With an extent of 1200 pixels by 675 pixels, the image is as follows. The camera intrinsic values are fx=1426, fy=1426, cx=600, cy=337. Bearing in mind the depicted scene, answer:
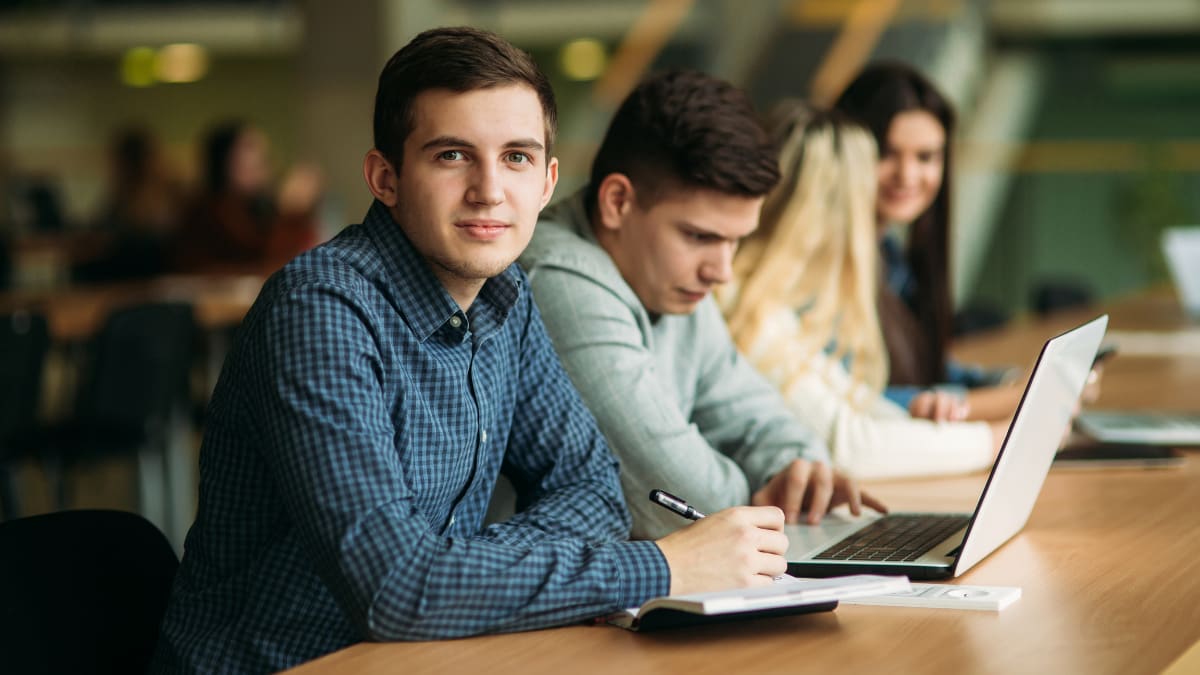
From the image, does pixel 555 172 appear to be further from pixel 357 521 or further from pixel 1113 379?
pixel 1113 379

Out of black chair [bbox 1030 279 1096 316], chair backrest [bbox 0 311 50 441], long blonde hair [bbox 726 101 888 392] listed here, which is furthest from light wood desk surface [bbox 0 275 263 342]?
black chair [bbox 1030 279 1096 316]

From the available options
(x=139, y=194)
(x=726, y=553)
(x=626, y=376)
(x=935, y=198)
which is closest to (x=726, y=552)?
(x=726, y=553)

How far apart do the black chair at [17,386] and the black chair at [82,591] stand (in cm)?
258

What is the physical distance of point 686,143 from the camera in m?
1.96

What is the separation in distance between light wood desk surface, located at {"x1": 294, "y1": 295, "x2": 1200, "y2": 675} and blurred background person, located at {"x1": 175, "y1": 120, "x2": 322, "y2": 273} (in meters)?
4.69

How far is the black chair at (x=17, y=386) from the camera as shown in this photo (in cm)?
396

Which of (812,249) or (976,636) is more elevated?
(812,249)

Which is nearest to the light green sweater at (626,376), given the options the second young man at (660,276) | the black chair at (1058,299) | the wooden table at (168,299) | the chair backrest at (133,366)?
the second young man at (660,276)

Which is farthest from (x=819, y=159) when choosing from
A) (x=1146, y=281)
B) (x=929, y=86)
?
(x=1146, y=281)

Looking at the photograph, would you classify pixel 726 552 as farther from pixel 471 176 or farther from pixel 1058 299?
pixel 1058 299

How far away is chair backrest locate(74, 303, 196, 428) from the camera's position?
426 centimetres

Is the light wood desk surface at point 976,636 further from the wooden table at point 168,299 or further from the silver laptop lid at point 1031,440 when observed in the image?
the wooden table at point 168,299

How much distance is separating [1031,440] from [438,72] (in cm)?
77

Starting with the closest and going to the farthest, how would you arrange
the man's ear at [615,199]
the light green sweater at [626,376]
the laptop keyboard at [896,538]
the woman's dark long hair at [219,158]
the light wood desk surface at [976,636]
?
the light wood desk surface at [976,636], the laptop keyboard at [896,538], the light green sweater at [626,376], the man's ear at [615,199], the woman's dark long hair at [219,158]
